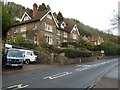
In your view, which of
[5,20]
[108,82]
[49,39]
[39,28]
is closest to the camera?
[108,82]

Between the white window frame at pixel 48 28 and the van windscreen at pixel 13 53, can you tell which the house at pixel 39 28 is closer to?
the white window frame at pixel 48 28

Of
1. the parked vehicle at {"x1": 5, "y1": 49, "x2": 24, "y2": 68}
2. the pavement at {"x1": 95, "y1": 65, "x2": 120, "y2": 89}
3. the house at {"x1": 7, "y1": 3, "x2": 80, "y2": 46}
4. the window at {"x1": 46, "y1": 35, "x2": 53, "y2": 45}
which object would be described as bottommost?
the pavement at {"x1": 95, "y1": 65, "x2": 120, "y2": 89}

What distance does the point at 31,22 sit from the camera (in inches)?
2247

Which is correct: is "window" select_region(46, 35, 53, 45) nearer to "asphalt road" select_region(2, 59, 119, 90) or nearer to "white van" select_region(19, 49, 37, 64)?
"white van" select_region(19, 49, 37, 64)

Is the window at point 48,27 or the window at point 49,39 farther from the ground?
the window at point 48,27

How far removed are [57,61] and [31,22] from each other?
1883cm

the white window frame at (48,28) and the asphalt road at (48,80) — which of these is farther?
the white window frame at (48,28)

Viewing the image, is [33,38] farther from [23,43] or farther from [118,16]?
[118,16]

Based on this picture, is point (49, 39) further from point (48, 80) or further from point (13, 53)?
point (48, 80)

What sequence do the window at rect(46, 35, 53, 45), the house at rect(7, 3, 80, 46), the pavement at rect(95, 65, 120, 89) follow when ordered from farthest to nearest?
the window at rect(46, 35, 53, 45) → the house at rect(7, 3, 80, 46) → the pavement at rect(95, 65, 120, 89)

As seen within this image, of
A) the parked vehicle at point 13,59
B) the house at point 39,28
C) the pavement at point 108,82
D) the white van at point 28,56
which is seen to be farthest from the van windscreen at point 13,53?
the house at point 39,28

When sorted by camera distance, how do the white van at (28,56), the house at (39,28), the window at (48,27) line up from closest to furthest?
the white van at (28,56) < the house at (39,28) < the window at (48,27)

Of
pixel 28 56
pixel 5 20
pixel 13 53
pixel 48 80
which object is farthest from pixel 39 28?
pixel 48 80

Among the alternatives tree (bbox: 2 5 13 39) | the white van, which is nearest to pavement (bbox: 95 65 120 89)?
tree (bbox: 2 5 13 39)
